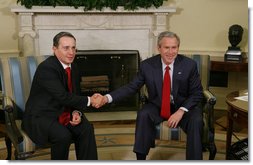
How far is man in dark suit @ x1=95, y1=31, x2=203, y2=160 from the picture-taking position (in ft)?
6.12

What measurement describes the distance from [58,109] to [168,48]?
718mm

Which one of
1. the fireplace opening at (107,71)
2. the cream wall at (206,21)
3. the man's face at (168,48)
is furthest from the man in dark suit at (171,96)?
the cream wall at (206,21)

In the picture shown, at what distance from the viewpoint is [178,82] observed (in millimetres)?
1976

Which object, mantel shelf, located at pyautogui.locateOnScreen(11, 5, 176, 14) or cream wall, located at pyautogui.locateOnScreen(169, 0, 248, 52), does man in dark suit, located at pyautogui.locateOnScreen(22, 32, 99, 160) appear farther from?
cream wall, located at pyautogui.locateOnScreen(169, 0, 248, 52)

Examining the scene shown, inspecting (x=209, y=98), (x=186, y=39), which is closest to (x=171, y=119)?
(x=209, y=98)

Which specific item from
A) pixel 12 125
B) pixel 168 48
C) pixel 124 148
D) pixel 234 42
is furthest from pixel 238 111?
pixel 234 42

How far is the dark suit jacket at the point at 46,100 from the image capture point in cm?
174

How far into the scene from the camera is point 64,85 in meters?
1.82

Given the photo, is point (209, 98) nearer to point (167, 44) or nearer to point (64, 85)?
point (167, 44)

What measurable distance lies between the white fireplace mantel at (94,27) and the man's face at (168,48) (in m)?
1.24

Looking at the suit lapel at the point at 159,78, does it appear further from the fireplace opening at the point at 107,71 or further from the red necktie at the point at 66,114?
the fireplace opening at the point at 107,71

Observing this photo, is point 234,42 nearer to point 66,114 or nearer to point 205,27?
point 205,27

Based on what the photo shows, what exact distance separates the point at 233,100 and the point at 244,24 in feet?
5.51

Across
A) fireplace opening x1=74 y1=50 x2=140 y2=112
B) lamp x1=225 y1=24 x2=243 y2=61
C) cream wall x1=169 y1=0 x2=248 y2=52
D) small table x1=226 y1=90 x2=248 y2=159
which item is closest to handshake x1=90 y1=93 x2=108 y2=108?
small table x1=226 y1=90 x2=248 y2=159
